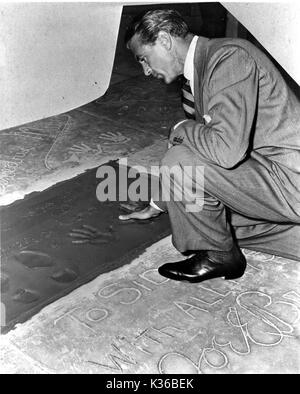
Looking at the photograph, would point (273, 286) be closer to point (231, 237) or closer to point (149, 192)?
point (231, 237)

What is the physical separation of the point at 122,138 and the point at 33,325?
7.69ft

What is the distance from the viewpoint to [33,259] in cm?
286

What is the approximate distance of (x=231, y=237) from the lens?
8.73ft

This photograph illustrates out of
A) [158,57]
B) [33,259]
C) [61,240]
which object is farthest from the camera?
[61,240]

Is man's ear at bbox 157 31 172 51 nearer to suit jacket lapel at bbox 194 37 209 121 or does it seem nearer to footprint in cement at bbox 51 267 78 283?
suit jacket lapel at bbox 194 37 209 121

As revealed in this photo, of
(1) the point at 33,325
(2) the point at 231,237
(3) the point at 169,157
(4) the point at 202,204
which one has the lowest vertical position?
(1) the point at 33,325

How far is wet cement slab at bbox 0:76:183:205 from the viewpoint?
12.5 ft

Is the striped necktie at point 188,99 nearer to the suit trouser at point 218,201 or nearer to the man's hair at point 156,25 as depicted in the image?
the man's hair at point 156,25

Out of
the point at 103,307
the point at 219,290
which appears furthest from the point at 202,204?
the point at 103,307

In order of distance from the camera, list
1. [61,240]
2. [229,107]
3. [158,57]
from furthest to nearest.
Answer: [61,240] < [158,57] < [229,107]

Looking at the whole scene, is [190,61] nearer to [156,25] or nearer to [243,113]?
[156,25]

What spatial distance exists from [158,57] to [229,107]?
0.54 m

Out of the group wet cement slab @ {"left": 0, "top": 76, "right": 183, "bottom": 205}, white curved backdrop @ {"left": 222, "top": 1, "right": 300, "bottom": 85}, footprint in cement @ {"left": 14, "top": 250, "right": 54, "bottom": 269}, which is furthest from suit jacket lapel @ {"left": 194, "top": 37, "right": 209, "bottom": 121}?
wet cement slab @ {"left": 0, "top": 76, "right": 183, "bottom": 205}

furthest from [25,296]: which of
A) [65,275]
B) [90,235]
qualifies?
[90,235]
